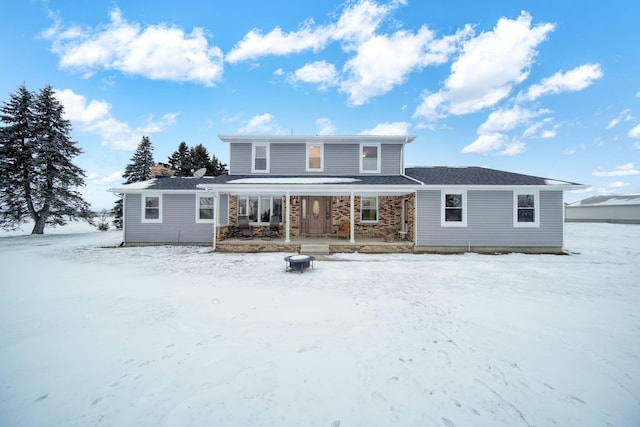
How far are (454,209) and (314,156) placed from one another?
274 inches

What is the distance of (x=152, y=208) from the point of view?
1244 centimetres

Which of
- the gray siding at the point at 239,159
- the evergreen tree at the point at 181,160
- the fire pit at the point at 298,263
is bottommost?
the fire pit at the point at 298,263

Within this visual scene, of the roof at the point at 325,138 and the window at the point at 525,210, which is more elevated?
the roof at the point at 325,138

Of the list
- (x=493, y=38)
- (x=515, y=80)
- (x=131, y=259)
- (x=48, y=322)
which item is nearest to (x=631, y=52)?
(x=515, y=80)

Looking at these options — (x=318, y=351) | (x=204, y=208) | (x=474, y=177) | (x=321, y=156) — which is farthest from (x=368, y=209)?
(x=318, y=351)

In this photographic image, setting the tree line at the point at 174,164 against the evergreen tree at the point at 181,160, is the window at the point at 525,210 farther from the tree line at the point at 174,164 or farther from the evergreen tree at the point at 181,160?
the evergreen tree at the point at 181,160

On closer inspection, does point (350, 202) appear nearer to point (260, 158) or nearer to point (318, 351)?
point (260, 158)

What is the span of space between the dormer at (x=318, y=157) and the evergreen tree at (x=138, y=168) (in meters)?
16.6

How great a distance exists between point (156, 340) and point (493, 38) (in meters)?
17.1

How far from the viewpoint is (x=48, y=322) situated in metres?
4.16

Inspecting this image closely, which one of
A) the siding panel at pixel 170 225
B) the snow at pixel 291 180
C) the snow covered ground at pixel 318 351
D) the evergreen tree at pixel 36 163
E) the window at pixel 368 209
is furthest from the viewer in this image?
the evergreen tree at pixel 36 163

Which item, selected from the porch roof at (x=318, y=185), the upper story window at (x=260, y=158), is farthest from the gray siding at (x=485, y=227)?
the upper story window at (x=260, y=158)

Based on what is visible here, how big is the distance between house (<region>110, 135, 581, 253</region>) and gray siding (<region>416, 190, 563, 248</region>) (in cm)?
4

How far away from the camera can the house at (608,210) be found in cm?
2839
